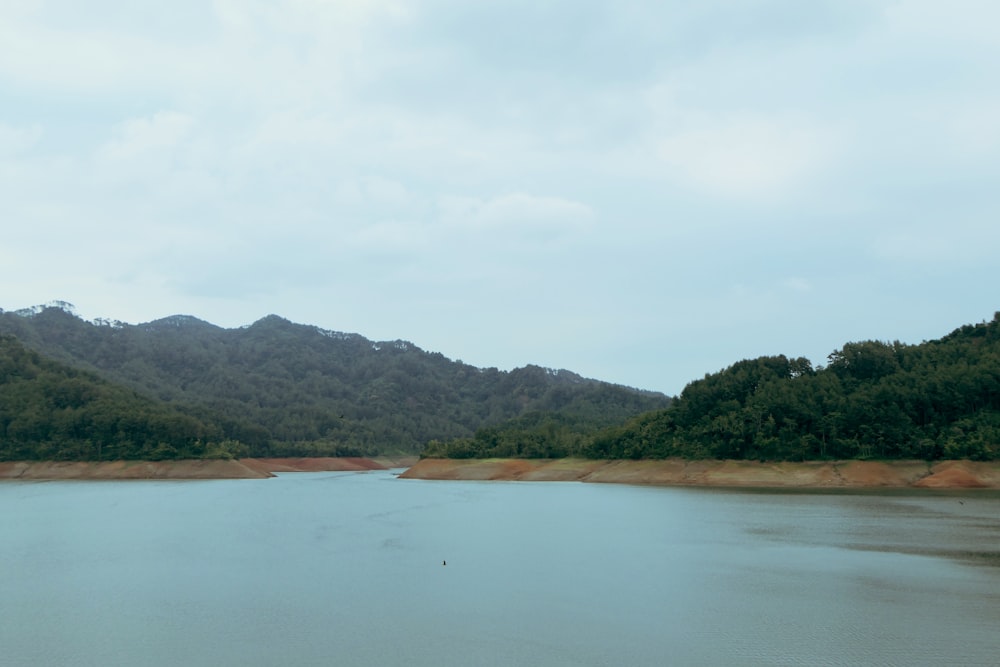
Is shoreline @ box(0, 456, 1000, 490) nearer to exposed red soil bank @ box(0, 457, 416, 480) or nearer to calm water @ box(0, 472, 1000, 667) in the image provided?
exposed red soil bank @ box(0, 457, 416, 480)

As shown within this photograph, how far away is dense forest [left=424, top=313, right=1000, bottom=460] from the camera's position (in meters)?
66.2

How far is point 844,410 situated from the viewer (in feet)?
226

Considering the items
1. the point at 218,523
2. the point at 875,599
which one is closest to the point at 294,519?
the point at 218,523

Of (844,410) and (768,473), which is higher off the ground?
(844,410)

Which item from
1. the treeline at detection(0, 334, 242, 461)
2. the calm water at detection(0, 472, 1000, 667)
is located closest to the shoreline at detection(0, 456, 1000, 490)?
the treeline at detection(0, 334, 242, 461)

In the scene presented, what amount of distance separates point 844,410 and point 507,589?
54609mm

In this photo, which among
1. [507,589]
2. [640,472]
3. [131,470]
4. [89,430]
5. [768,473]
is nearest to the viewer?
Result: [507,589]

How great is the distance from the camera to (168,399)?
17000cm

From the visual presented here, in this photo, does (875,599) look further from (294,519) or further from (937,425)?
(937,425)

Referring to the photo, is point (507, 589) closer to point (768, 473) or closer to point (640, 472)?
point (768, 473)

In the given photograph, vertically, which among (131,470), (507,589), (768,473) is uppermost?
(131,470)

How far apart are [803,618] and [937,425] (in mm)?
55573

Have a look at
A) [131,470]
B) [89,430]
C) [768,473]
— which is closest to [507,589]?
[768,473]

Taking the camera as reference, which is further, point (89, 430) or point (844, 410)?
point (89, 430)
